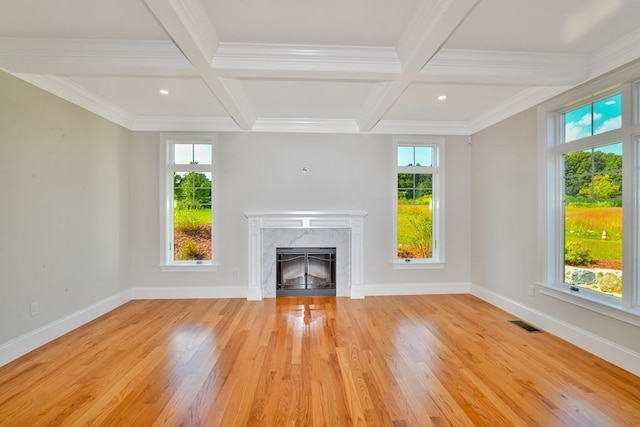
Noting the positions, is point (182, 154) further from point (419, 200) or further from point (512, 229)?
point (512, 229)

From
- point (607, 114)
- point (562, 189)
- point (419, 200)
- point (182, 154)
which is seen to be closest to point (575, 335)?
point (562, 189)

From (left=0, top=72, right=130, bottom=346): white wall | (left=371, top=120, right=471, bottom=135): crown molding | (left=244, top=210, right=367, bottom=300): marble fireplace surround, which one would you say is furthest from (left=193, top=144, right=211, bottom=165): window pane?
(left=371, top=120, right=471, bottom=135): crown molding

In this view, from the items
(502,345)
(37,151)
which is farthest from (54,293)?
(502,345)

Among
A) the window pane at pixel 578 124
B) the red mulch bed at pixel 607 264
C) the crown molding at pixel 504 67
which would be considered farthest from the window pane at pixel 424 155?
the red mulch bed at pixel 607 264

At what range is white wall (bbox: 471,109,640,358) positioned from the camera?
2.73m

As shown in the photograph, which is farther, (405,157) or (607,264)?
(405,157)

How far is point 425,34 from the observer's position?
191cm

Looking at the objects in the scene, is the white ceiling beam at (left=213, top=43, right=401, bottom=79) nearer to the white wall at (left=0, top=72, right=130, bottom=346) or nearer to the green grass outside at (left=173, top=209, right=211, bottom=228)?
the white wall at (left=0, top=72, right=130, bottom=346)

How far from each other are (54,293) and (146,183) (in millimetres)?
1796

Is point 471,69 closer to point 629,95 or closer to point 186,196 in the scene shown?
point 629,95

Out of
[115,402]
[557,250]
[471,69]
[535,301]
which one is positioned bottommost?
[115,402]

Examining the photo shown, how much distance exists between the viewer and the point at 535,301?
10.4ft

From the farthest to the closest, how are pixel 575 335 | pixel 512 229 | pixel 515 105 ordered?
1. pixel 512 229
2. pixel 515 105
3. pixel 575 335

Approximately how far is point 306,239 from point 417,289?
6.12 feet
